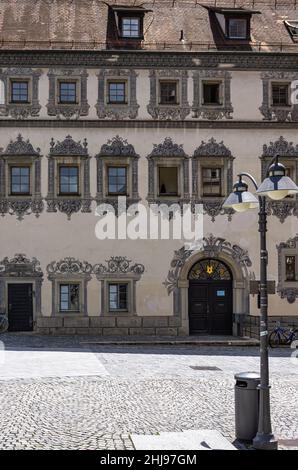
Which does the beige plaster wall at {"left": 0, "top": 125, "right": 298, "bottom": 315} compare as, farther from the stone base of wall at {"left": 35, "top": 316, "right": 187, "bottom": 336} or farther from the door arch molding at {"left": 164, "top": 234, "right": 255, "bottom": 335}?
the stone base of wall at {"left": 35, "top": 316, "right": 187, "bottom": 336}

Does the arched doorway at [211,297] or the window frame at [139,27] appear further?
the window frame at [139,27]

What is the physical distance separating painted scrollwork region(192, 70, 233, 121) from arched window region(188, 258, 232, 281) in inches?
221

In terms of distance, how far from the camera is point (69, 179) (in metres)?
28.8

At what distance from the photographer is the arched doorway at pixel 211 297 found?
96.1 ft

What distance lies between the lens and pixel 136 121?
2878 centimetres

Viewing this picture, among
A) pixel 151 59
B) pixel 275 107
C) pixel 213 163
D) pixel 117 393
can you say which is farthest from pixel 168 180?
pixel 117 393

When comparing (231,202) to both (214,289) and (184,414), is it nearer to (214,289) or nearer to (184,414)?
(184,414)

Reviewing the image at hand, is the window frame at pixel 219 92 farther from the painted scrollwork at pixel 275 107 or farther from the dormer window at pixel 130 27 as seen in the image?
the dormer window at pixel 130 27

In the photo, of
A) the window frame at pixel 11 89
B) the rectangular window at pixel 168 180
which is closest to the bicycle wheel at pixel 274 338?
the rectangular window at pixel 168 180

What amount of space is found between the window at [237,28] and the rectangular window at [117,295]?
36.1ft

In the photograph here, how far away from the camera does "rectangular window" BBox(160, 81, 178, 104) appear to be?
2906 cm

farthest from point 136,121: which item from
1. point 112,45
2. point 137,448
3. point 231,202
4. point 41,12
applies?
point 137,448

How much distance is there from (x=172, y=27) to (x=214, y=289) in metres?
10.8

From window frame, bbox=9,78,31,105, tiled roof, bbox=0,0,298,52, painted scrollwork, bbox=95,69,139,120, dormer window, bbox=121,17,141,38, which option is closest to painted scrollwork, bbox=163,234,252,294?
painted scrollwork, bbox=95,69,139,120
